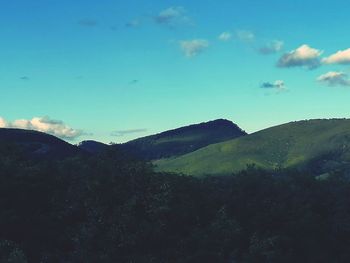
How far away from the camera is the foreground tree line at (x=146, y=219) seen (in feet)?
281

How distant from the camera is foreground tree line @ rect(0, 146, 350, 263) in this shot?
281 feet

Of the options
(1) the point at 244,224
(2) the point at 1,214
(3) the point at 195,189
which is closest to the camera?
(2) the point at 1,214

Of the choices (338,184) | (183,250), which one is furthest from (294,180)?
(183,250)

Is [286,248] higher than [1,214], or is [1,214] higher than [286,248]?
[1,214]

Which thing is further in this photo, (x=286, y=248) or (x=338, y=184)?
(x=338, y=184)

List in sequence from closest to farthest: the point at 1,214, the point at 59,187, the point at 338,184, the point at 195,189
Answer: the point at 1,214 → the point at 59,187 → the point at 195,189 → the point at 338,184

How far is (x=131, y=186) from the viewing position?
94000 mm

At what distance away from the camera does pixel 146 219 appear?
3671 inches

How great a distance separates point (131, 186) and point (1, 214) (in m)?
24.7

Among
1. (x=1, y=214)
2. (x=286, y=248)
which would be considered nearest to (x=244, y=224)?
(x=286, y=248)

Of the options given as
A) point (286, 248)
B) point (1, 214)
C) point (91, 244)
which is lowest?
point (286, 248)

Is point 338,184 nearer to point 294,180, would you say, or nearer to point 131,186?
point 294,180

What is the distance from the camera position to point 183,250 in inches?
3711

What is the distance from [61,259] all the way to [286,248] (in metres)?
49.5
